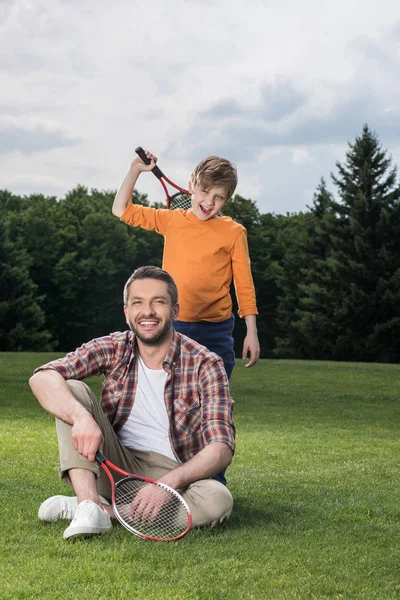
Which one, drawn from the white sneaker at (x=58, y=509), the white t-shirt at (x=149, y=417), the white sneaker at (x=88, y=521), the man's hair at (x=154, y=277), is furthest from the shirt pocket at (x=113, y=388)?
the white sneaker at (x=88, y=521)

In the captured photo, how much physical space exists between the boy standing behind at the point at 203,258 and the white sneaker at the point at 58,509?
57.4 inches

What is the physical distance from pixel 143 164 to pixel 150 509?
2452mm

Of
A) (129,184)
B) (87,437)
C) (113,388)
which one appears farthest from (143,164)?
(87,437)

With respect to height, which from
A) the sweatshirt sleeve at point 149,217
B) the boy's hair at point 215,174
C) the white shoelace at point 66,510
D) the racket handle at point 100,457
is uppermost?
the boy's hair at point 215,174

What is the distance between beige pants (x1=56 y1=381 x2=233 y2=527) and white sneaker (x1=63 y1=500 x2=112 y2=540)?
0.22m

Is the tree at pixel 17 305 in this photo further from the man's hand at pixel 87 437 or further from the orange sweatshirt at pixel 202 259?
the man's hand at pixel 87 437

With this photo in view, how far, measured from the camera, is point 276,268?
5728 centimetres

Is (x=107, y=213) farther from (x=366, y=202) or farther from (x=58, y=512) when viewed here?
(x=58, y=512)

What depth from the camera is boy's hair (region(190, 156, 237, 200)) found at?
17.6 feet

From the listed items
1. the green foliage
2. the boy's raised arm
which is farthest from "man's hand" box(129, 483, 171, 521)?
the green foliage

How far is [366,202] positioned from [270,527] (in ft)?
143

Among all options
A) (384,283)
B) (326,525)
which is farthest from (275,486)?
(384,283)

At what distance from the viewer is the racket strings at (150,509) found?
4277 mm

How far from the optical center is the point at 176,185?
21.1ft
